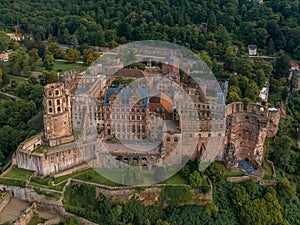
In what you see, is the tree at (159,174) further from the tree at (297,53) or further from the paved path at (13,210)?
the tree at (297,53)

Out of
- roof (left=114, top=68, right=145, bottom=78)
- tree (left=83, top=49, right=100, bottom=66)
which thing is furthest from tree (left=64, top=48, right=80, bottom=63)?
roof (left=114, top=68, right=145, bottom=78)

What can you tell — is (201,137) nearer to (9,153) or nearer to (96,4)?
(9,153)

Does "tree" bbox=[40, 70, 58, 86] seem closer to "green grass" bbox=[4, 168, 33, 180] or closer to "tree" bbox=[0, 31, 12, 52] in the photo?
"tree" bbox=[0, 31, 12, 52]

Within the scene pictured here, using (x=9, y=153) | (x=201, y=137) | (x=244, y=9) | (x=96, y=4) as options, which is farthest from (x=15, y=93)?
(x=244, y=9)

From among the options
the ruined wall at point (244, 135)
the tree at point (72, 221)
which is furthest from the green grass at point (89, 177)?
the ruined wall at point (244, 135)

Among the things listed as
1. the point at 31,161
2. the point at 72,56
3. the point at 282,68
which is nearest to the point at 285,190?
the point at 31,161
